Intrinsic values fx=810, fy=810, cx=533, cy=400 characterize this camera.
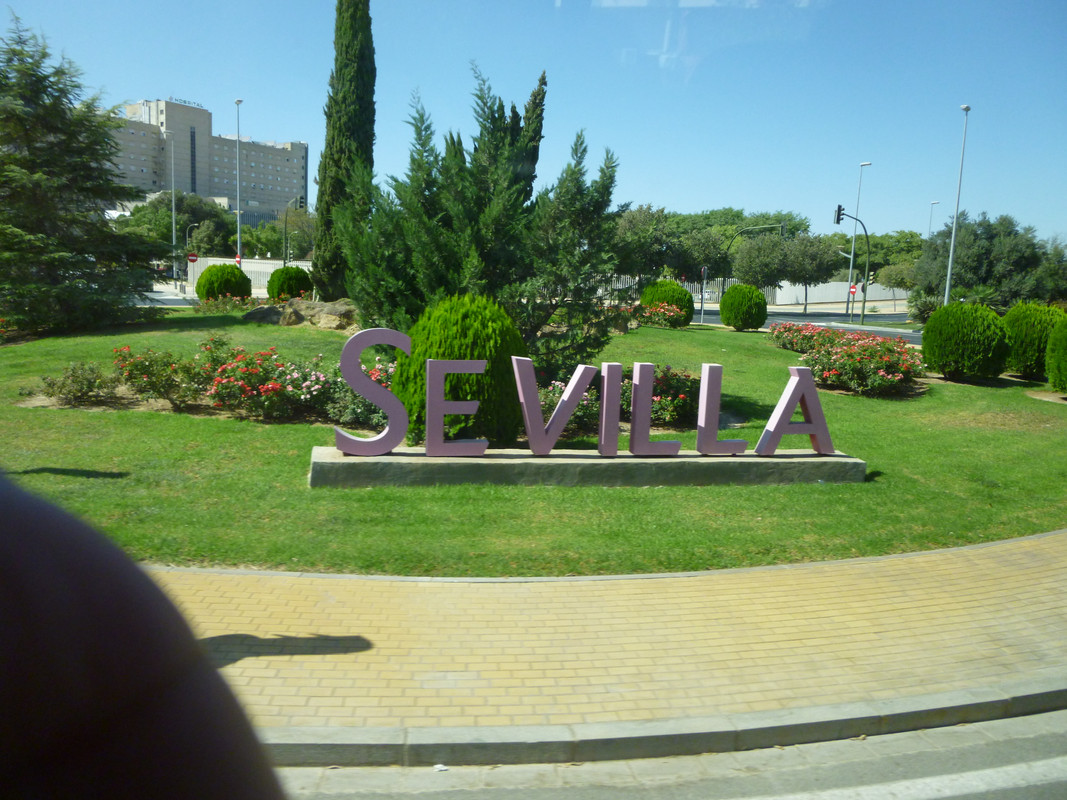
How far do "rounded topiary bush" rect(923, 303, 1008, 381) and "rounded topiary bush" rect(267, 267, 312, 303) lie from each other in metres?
20.2

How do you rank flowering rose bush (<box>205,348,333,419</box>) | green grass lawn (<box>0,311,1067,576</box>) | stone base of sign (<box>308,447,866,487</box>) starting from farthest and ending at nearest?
flowering rose bush (<box>205,348,333,419</box>), stone base of sign (<box>308,447,866,487</box>), green grass lawn (<box>0,311,1067,576</box>)

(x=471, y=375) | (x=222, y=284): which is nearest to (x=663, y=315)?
(x=222, y=284)

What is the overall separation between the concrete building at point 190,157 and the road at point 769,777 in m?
135

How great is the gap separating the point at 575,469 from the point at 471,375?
1848 mm

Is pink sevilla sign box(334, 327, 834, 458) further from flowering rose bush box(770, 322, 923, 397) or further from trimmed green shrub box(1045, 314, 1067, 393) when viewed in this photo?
trimmed green shrub box(1045, 314, 1067, 393)

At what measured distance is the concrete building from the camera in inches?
5595

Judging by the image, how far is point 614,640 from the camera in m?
5.94

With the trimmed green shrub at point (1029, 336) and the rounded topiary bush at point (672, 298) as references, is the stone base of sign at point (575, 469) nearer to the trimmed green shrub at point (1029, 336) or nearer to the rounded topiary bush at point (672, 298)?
the trimmed green shrub at point (1029, 336)

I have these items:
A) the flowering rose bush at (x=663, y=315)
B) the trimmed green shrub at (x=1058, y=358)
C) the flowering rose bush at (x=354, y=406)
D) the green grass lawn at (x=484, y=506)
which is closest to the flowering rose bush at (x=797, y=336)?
the flowering rose bush at (x=663, y=315)

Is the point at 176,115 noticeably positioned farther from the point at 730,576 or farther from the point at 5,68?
the point at 730,576

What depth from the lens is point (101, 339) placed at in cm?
1969

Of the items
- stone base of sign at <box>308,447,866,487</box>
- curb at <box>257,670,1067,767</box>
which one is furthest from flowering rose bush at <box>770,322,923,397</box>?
curb at <box>257,670,1067,767</box>

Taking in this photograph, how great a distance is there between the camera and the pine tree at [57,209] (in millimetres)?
21203

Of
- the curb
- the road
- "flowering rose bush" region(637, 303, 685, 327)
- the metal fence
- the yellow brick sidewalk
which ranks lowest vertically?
the road
